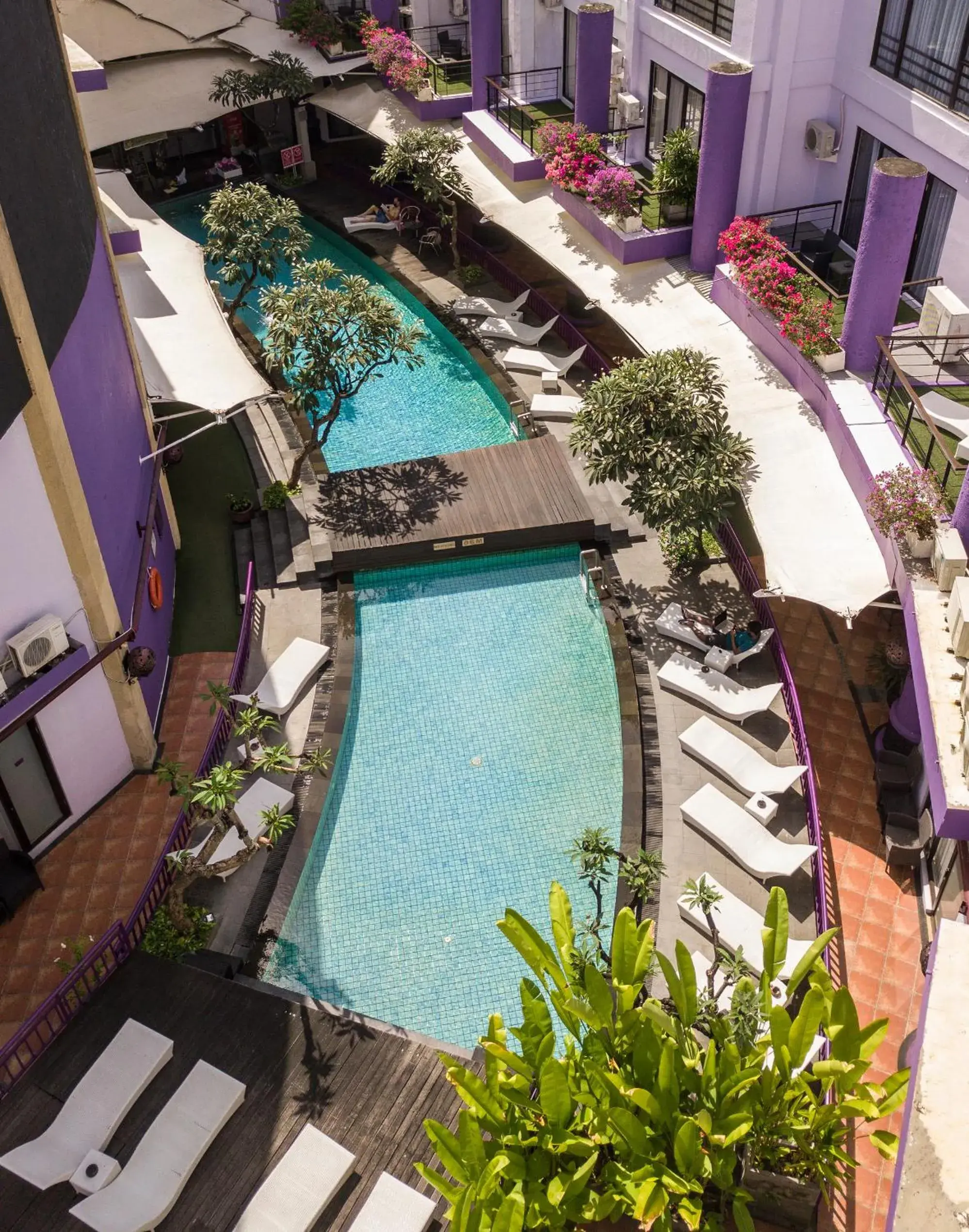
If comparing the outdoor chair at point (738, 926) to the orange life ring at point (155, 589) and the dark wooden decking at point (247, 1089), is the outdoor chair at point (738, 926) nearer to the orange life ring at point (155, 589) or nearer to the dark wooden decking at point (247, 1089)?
the dark wooden decking at point (247, 1089)

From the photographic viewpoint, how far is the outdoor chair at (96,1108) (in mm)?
13836

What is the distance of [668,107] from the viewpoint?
2734 centimetres

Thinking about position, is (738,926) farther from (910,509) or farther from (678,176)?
(678,176)

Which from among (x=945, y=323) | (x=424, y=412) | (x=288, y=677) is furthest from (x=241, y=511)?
(x=945, y=323)

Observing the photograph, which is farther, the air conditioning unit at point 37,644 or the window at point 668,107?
the window at point 668,107

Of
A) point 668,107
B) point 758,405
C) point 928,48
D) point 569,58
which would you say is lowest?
point 758,405

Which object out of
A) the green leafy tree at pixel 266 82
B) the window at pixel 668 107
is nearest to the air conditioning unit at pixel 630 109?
the window at pixel 668 107

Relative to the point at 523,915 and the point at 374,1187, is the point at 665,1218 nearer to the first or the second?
the point at 374,1187

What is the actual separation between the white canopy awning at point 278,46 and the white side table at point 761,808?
27.4 m

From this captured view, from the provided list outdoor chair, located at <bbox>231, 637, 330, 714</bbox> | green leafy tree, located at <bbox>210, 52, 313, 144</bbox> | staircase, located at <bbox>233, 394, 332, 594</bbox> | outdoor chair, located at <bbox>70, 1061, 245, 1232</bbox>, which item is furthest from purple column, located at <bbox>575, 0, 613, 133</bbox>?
outdoor chair, located at <bbox>70, 1061, 245, 1232</bbox>

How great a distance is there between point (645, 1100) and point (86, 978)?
8.03 metres

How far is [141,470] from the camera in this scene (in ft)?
69.6

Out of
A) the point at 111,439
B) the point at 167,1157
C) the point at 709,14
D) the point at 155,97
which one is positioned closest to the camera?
the point at 167,1157

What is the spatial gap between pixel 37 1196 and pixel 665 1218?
7689mm
